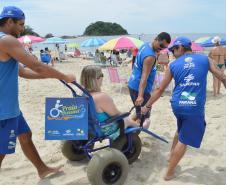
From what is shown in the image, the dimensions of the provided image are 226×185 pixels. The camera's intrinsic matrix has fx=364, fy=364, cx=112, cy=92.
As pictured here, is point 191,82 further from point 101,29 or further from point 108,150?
point 101,29

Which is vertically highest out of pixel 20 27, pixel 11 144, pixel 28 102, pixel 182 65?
pixel 20 27

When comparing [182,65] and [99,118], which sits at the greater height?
[182,65]

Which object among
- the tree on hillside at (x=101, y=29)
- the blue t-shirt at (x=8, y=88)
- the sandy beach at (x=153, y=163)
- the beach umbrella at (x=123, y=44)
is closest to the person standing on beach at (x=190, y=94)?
the sandy beach at (x=153, y=163)

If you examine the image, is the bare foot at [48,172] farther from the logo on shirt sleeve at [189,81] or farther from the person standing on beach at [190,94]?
the logo on shirt sleeve at [189,81]

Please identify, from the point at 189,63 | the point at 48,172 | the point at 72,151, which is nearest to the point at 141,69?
the point at 189,63

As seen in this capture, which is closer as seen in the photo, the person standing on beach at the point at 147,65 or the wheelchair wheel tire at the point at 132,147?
the wheelchair wheel tire at the point at 132,147

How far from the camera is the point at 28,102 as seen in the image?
834 cm

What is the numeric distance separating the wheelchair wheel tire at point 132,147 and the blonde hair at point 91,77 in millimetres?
683

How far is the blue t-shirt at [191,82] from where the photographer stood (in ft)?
12.3

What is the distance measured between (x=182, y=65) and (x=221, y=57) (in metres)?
5.49

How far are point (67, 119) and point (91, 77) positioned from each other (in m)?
0.52

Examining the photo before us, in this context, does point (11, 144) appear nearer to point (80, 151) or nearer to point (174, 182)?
point (80, 151)

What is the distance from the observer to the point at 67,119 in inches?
140

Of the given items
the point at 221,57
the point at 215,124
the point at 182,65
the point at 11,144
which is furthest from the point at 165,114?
the point at 11,144
